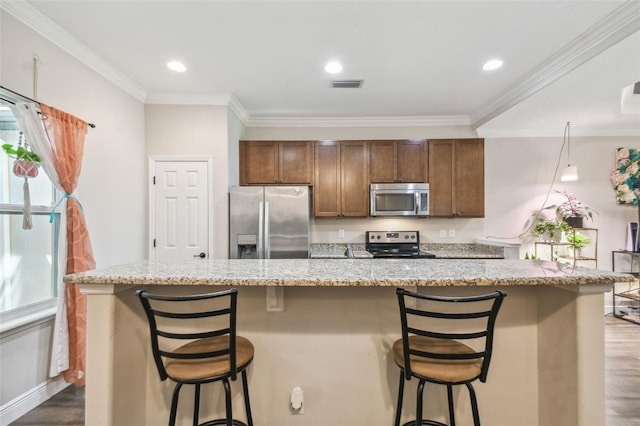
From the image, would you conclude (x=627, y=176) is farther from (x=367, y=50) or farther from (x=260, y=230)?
(x=260, y=230)

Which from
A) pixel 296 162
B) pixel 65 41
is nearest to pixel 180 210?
pixel 296 162

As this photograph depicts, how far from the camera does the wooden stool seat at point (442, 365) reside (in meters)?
1.23

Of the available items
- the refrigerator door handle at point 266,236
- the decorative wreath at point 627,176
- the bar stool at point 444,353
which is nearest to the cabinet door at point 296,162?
the refrigerator door handle at point 266,236

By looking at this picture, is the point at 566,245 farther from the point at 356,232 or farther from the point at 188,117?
the point at 188,117

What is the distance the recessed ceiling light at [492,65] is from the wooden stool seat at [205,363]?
3009 mm

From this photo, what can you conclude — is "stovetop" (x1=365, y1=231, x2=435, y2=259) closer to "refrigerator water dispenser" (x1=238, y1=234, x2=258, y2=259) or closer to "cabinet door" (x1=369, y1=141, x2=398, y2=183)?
"cabinet door" (x1=369, y1=141, x2=398, y2=183)

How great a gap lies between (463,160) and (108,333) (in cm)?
415

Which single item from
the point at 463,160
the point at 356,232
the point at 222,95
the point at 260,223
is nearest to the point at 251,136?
the point at 222,95

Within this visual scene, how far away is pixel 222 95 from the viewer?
327 cm

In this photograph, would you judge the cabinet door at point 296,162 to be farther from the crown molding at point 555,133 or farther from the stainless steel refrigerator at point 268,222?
the crown molding at point 555,133

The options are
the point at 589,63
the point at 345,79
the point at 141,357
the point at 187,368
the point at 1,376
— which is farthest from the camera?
the point at 345,79

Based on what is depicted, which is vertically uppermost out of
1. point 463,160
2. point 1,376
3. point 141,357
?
point 463,160

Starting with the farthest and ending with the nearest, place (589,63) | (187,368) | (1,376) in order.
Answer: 1. (589,63)
2. (1,376)
3. (187,368)

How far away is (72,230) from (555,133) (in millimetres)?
5779
